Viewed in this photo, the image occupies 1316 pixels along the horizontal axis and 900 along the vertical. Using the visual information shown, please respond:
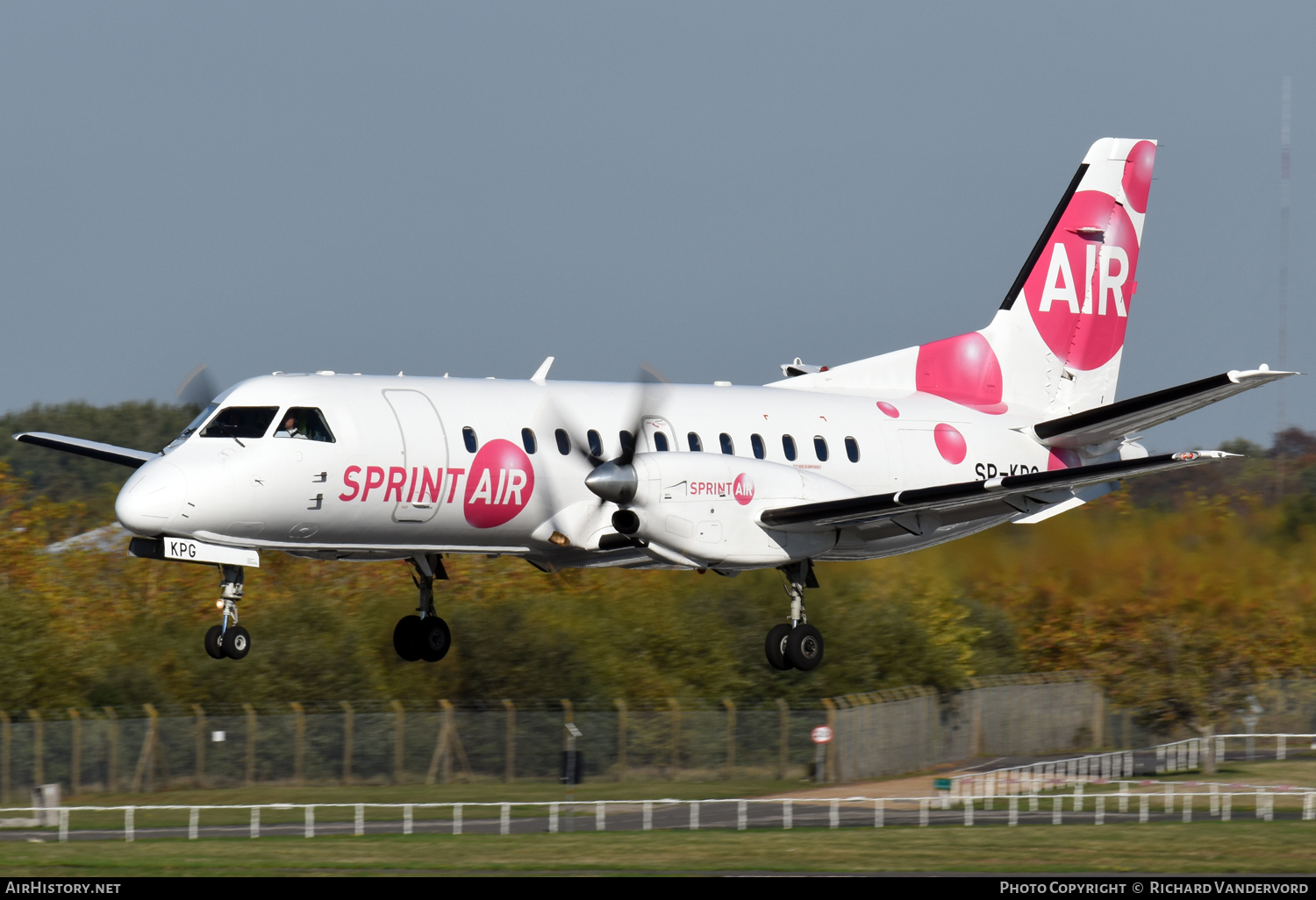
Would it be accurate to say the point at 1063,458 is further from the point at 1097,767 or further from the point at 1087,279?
the point at 1097,767

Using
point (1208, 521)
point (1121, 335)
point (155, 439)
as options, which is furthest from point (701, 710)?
point (155, 439)

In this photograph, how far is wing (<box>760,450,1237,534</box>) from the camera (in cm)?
2309

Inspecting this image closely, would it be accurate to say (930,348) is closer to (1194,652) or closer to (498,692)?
(498,692)

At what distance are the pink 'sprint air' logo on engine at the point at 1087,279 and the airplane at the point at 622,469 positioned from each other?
163cm

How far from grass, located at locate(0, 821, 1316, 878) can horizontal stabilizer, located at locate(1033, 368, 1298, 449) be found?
7403 millimetres

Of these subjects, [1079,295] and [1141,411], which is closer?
[1141,411]

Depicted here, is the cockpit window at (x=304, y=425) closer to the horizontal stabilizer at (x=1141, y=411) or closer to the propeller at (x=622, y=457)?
the propeller at (x=622, y=457)

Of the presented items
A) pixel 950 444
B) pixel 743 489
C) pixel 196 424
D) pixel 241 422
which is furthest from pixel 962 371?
pixel 196 424

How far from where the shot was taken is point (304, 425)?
72.2 ft

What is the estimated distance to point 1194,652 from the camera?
51.1 metres

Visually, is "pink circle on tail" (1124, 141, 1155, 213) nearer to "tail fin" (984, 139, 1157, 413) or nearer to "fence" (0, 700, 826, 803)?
"tail fin" (984, 139, 1157, 413)

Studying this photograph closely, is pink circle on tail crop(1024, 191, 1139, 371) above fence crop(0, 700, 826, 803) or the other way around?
above

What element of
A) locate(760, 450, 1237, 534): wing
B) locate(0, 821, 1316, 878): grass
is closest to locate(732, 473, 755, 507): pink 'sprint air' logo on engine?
locate(760, 450, 1237, 534): wing

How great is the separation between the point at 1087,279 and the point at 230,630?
51.1 ft
